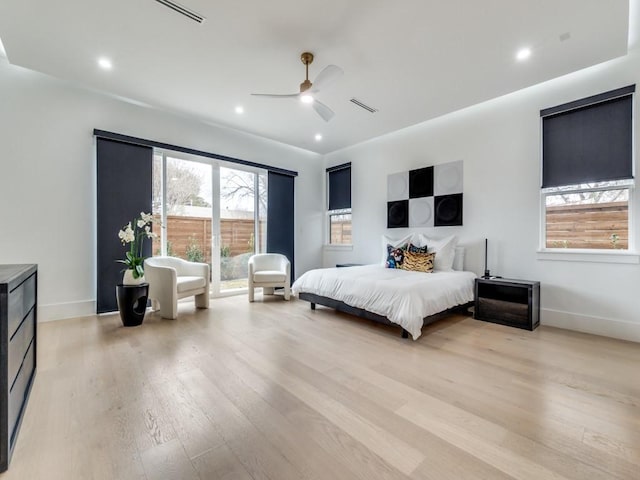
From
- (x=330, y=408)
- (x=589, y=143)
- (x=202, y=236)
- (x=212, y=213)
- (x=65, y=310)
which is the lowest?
(x=330, y=408)

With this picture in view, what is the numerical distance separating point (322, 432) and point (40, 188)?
410 cm

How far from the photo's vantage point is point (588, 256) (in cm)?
310

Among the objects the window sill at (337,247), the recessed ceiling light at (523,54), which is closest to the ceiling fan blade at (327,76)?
the recessed ceiling light at (523,54)

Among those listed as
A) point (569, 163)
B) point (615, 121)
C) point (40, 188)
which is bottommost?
point (40, 188)

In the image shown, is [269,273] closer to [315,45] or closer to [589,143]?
[315,45]

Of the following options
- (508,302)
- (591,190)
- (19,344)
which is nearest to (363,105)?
(591,190)

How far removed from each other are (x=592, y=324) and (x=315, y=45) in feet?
13.3

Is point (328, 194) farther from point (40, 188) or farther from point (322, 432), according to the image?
point (322, 432)

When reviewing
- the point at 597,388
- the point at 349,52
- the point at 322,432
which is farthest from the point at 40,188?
the point at 597,388

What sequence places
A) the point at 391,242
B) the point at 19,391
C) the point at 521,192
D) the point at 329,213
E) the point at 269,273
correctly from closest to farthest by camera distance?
the point at 19,391, the point at 521,192, the point at 269,273, the point at 391,242, the point at 329,213

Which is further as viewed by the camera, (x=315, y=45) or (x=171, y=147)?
(x=171, y=147)

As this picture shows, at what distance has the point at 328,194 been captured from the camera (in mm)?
6234

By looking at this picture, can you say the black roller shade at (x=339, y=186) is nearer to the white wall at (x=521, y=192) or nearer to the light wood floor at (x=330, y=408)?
the white wall at (x=521, y=192)

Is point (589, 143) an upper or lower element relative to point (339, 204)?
upper
